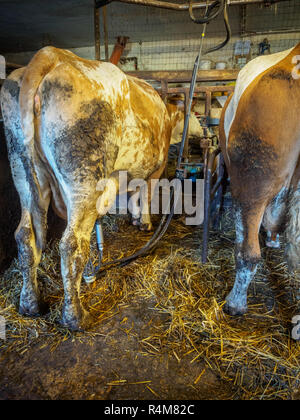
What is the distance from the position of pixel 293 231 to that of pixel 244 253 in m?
0.34

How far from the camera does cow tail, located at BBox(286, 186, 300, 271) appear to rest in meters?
1.70

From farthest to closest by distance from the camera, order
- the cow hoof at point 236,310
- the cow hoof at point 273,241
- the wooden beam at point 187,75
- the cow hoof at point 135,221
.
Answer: the cow hoof at point 135,221, the wooden beam at point 187,75, the cow hoof at point 273,241, the cow hoof at point 236,310

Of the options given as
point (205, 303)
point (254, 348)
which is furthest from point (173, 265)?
point (254, 348)

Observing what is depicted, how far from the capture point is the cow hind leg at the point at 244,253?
5.96 ft

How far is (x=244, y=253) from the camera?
6.18ft

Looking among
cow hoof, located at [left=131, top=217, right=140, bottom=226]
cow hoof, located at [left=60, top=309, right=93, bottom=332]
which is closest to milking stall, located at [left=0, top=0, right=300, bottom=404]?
cow hoof, located at [left=60, top=309, right=93, bottom=332]

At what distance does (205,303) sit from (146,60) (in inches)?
353

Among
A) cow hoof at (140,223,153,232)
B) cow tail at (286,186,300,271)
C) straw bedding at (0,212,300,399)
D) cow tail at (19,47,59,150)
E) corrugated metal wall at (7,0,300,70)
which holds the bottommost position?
straw bedding at (0,212,300,399)

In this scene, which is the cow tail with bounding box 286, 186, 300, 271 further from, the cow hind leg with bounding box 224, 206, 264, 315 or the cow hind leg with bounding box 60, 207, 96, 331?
the cow hind leg with bounding box 60, 207, 96, 331

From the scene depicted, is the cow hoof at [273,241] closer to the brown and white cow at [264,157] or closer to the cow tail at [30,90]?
the brown and white cow at [264,157]

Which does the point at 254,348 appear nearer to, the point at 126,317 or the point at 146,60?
the point at 126,317

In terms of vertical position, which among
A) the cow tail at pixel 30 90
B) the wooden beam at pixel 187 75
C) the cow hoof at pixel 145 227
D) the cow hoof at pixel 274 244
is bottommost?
the cow hoof at pixel 274 244

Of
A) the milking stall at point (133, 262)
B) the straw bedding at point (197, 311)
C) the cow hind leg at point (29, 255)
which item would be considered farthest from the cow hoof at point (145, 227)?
the cow hind leg at point (29, 255)

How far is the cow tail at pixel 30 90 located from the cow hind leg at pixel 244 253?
149 centimetres
